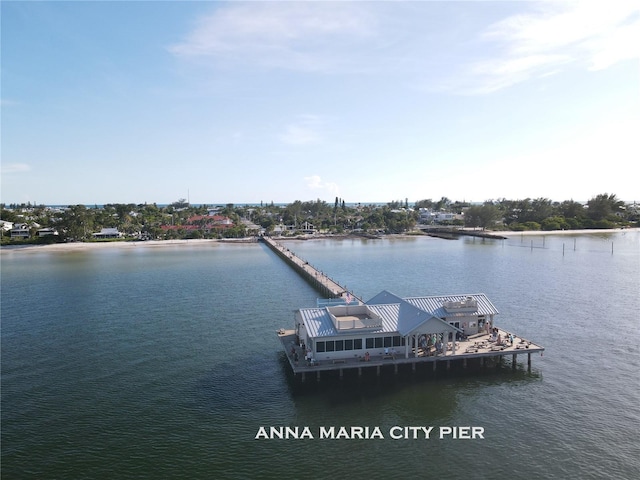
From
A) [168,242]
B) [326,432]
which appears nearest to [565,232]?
[168,242]

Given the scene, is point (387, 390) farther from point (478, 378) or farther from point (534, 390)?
point (534, 390)

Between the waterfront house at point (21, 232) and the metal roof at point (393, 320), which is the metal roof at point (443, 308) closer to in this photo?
the metal roof at point (393, 320)

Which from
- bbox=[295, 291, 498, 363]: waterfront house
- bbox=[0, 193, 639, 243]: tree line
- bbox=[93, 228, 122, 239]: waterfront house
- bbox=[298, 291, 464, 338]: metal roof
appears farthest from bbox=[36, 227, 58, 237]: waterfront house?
bbox=[298, 291, 464, 338]: metal roof

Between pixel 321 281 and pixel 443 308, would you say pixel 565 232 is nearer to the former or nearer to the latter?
pixel 321 281

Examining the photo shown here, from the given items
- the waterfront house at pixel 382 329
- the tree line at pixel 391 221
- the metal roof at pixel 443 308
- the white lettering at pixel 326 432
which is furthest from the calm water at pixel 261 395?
the tree line at pixel 391 221

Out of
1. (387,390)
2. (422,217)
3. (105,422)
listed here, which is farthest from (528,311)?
(422,217)

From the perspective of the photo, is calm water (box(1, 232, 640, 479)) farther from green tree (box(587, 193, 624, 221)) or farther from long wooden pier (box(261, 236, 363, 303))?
green tree (box(587, 193, 624, 221))
